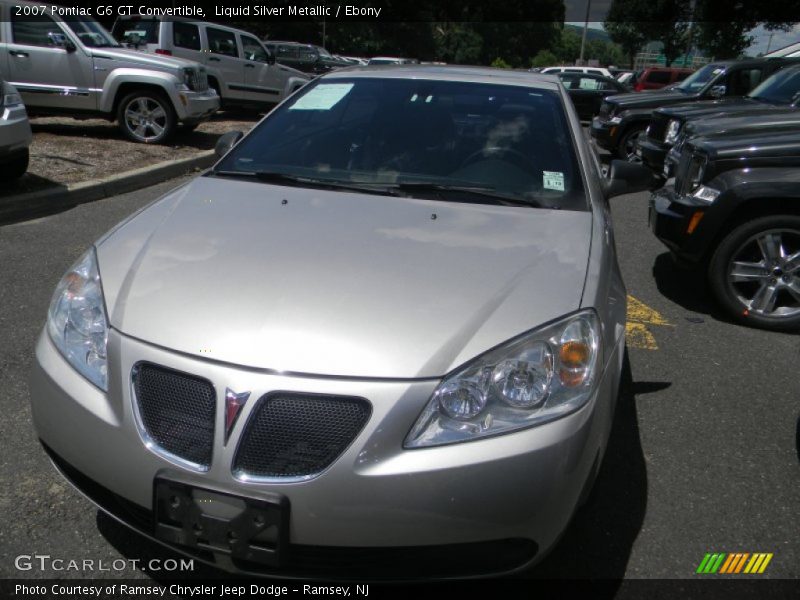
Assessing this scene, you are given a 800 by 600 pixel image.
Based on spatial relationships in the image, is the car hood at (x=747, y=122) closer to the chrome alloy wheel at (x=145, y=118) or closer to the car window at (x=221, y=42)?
the chrome alloy wheel at (x=145, y=118)

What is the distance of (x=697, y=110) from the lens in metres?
7.68

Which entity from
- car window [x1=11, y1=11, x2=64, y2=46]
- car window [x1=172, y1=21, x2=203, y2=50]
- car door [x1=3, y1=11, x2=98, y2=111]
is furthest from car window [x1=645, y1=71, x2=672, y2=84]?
car window [x1=11, y1=11, x2=64, y2=46]

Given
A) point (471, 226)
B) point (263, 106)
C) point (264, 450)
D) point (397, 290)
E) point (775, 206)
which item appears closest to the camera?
point (264, 450)

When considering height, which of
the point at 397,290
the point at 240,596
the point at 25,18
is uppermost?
the point at 25,18

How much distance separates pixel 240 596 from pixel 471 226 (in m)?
1.44

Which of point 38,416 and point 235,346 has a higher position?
point 235,346

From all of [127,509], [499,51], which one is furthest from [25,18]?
[499,51]

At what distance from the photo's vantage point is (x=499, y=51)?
74750 millimetres

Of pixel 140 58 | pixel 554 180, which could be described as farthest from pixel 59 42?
pixel 554 180

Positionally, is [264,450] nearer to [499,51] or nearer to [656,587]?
[656,587]

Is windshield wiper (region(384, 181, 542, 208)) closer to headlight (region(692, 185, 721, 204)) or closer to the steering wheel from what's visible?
the steering wheel

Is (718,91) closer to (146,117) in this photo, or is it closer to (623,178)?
(623,178)

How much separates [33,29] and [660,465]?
956 centimetres

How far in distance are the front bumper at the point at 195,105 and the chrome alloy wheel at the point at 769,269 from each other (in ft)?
24.6
